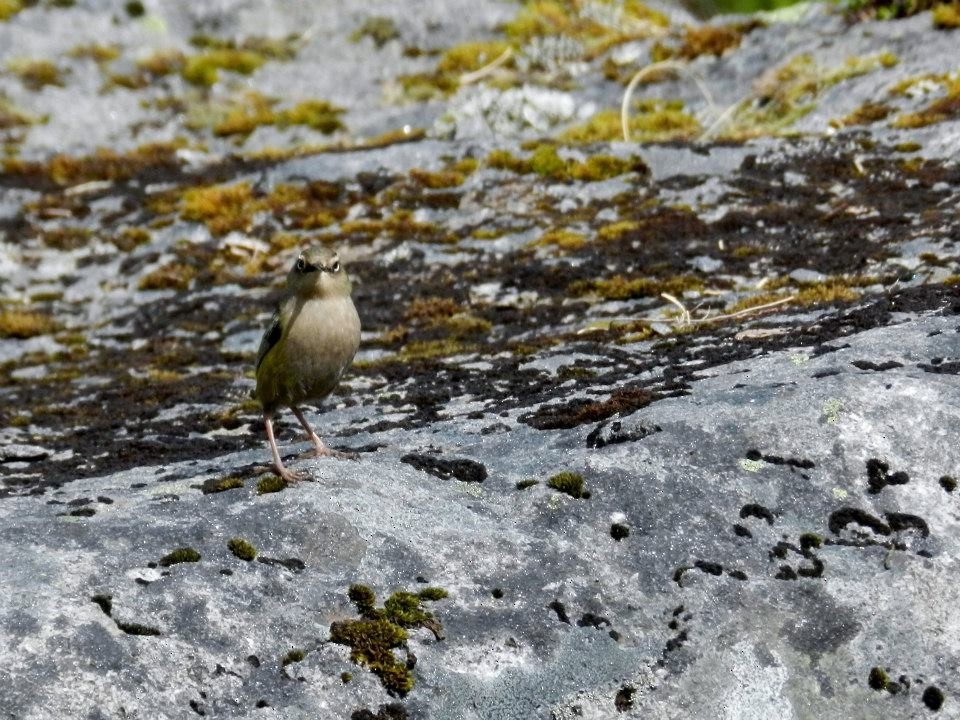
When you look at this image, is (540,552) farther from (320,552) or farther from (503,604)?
(320,552)

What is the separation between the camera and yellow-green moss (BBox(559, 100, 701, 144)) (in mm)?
20000

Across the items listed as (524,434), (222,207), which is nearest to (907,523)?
(524,434)

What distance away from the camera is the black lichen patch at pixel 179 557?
5.73m

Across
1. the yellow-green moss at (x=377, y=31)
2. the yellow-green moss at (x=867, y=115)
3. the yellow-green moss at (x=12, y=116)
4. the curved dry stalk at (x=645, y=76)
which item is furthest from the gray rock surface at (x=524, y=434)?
the yellow-green moss at (x=377, y=31)

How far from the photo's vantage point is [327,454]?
7.74 meters

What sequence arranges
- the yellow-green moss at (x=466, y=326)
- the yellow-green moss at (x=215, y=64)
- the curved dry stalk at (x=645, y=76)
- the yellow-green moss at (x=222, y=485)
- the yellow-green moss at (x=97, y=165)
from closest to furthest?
1. the yellow-green moss at (x=222, y=485)
2. the yellow-green moss at (x=466, y=326)
3. the curved dry stalk at (x=645, y=76)
4. the yellow-green moss at (x=97, y=165)
5. the yellow-green moss at (x=215, y=64)

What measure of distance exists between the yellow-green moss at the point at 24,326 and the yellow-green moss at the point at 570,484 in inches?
453

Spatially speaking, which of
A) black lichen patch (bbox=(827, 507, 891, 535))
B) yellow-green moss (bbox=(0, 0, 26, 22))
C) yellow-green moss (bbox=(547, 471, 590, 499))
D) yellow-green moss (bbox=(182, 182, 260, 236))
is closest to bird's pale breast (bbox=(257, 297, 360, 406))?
yellow-green moss (bbox=(547, 471, 590, 499))

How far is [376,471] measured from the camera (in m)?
7.04

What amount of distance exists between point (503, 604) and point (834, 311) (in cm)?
559

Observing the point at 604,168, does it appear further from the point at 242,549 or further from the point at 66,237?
the point at 242,549

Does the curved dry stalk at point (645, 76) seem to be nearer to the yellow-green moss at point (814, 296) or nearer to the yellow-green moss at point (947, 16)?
the yellow-green moss at point (947, 16)

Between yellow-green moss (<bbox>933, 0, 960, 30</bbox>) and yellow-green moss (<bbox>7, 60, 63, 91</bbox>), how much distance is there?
19823 mm

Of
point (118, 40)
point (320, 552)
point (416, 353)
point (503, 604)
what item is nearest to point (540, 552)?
point (503, 604)
